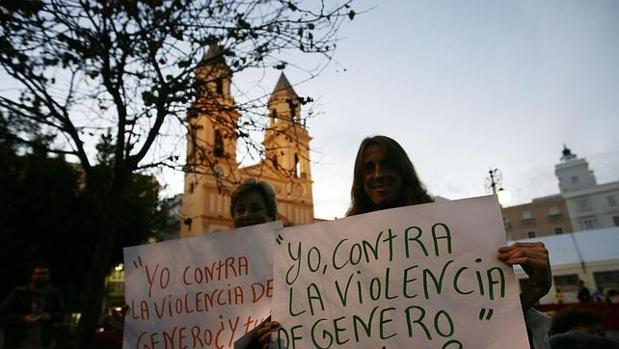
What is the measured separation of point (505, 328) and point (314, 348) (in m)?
0.73

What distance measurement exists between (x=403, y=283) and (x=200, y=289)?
1097mm

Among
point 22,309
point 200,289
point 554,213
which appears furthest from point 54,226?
point 554,213

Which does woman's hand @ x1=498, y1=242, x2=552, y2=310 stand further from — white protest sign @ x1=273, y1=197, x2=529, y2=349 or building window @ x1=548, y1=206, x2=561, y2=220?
building window @ x1=548, y1=206, x2=561, y2=220

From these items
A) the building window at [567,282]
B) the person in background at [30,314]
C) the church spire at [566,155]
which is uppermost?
the church spire at [566,155]

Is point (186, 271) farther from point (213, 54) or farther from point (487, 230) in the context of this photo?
point (213, 54)

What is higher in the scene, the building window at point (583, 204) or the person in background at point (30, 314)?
the building window at point (583, 204)

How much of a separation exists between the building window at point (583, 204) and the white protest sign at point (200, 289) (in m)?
59.3

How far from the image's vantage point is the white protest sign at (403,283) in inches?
56.6

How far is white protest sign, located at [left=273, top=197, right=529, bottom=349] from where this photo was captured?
4.72 ft

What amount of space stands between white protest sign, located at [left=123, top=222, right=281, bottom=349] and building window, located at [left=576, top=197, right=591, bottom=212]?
194ft

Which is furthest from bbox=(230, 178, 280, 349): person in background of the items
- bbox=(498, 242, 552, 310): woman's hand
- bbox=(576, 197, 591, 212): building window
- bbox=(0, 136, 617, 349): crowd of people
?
bbox=(576, 197, 591, 212): building window

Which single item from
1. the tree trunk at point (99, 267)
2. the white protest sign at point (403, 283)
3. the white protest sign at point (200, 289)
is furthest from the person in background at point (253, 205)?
the tree trunk at point (99, 267)

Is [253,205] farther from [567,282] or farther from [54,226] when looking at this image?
[567,282]

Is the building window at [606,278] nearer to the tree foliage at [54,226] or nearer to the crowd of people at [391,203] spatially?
the crowd of people at [391,203]
